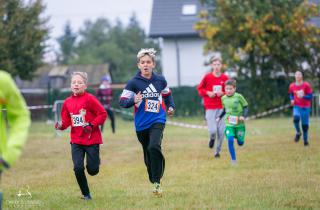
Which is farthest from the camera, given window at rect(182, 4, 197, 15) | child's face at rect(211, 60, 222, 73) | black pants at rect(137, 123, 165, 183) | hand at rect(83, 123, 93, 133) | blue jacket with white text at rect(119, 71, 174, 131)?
window at rect(182, 4, 197, 15)

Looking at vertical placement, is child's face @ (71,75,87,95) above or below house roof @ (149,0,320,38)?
below

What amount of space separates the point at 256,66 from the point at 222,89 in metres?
21.3

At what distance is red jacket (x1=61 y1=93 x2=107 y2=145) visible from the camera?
944 centimetres

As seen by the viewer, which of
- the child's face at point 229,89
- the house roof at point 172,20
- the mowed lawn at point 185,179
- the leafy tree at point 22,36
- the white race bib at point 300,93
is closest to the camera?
the mowed lawn at point 185,179

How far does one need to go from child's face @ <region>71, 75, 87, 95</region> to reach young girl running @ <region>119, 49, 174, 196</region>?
58 centimetres

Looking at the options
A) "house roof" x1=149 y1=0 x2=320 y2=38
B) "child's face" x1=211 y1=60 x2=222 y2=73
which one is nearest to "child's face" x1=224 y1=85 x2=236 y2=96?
"child's face" x1=211 y1=60 x2=222 y2=73

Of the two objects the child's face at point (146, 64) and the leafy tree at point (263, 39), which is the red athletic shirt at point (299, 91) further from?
the leafy tree at point (263, 39)

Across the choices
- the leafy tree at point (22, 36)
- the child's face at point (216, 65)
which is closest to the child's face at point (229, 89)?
the child's face at point (216, 65)

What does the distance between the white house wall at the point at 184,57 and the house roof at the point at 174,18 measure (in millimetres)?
1041

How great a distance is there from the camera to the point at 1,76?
18.1 feet

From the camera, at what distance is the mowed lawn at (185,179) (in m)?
9.07

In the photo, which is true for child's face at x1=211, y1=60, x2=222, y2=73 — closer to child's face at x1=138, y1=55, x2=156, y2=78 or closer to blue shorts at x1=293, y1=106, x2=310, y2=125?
blue shorts at x1=293, y1=106, x2=310, y2=125

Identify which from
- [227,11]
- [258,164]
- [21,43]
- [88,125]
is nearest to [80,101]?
[88,125]

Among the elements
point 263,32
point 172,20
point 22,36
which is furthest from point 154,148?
point 172,20
